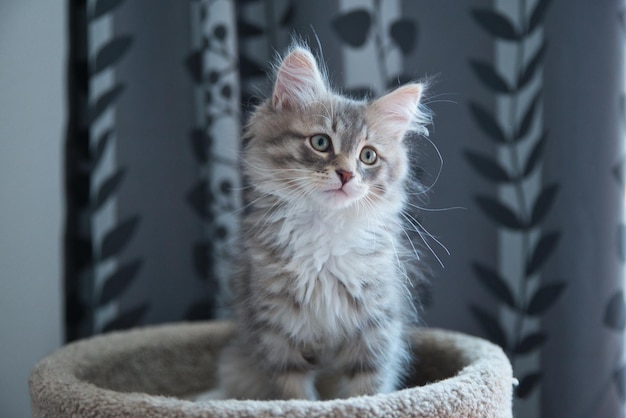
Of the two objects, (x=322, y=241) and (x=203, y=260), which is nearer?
(x=322, y=241)

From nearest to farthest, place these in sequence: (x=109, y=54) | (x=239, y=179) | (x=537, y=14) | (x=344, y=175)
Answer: (x=344, y=175) < (x=537, y=14) < (x=109, y=54) < (x=239, y=179)

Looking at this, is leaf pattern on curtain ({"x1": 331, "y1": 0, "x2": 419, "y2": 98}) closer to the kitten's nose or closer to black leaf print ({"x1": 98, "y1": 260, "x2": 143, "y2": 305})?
the kitten's nose

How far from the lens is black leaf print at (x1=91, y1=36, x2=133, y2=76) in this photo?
163 cm

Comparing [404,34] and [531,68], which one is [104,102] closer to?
[404,34]

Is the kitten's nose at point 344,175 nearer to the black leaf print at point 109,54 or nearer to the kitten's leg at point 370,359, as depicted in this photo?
the kitten's leg at point 370,359

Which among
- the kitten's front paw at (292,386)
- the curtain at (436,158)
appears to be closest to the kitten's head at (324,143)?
the curtain at (436,158)

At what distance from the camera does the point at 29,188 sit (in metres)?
1.75

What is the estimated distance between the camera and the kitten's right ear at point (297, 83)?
47.0 inches

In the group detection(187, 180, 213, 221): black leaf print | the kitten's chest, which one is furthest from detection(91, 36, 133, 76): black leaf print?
the kitten's chest

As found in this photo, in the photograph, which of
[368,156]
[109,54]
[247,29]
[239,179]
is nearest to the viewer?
[368,156]

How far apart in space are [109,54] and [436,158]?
0.99m

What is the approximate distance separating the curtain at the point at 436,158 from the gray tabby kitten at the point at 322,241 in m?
0.23

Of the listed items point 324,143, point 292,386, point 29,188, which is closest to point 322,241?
point 324,143

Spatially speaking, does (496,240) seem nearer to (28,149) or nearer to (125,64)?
(125,64)
